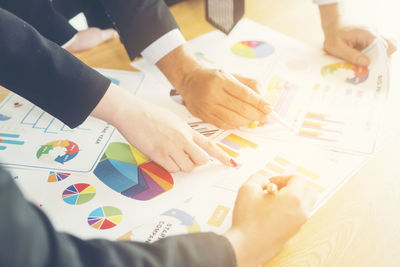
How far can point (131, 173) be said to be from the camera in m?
0.56

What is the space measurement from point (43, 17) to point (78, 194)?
0.47 m

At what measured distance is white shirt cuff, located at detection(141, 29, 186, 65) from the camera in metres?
0.76

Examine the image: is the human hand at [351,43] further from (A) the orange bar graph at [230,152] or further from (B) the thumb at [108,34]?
(B) the thumb at [108,34]

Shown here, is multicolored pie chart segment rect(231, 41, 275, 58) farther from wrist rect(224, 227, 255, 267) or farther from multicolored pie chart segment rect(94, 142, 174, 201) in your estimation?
wrist rect(224, 227, 255, 267)

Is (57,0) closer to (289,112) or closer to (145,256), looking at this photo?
(289,112)

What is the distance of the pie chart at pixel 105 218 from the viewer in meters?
0.48

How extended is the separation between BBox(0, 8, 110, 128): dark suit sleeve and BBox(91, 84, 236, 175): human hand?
3 cm

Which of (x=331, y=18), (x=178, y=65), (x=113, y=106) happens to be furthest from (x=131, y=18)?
(x=331, y=18)

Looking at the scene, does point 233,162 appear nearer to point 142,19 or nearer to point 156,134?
point 156,134

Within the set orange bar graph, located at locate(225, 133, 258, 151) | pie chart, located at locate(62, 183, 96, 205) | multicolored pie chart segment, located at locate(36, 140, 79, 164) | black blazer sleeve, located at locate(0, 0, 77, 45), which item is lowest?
orange bar graph, located at locate(225, 133, 258, 151)

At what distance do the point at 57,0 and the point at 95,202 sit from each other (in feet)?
2.08

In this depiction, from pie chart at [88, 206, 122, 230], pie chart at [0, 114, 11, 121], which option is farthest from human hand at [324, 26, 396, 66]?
pie chart at [0, 114, 11, 121]

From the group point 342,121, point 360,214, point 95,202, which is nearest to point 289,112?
point 342,121

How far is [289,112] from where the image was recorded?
2.18 feet
